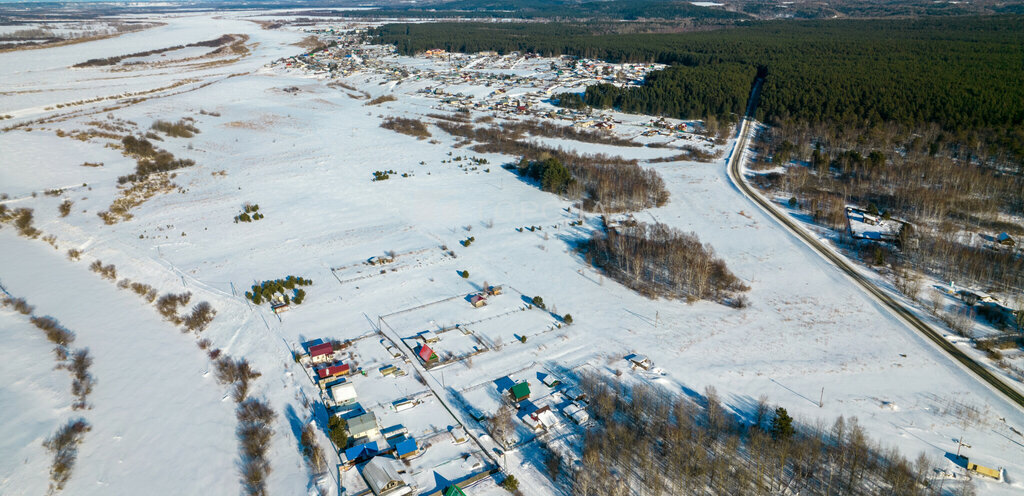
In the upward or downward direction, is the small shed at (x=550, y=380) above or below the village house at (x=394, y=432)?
above

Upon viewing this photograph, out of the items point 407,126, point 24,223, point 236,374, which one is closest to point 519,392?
point 236,374

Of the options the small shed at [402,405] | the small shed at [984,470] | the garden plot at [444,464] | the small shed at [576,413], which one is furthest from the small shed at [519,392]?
the small shed at [984,470]

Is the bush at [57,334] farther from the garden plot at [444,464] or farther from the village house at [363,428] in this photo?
the garden plot at [444,464]

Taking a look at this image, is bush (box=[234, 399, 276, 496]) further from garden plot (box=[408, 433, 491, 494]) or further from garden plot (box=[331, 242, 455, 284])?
garden plot (box=[331, 242, 455, 284])

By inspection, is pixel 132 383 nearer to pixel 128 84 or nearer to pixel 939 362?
pixel 939 362

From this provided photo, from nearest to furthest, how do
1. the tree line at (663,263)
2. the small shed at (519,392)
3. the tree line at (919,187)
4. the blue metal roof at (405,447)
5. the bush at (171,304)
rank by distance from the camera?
the blue metal roof at (405,447) < the small shed at (519,392) < the bush at (171,304) < the tree line at (663,263) < the tree line at (919,187)

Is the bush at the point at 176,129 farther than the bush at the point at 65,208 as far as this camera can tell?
Yes

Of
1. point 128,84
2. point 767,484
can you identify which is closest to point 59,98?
point 128,84

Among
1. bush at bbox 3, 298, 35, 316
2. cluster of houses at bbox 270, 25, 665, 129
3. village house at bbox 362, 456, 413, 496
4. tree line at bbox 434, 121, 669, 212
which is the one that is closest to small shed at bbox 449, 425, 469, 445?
village house at bbox 362, 456, 413, 496
